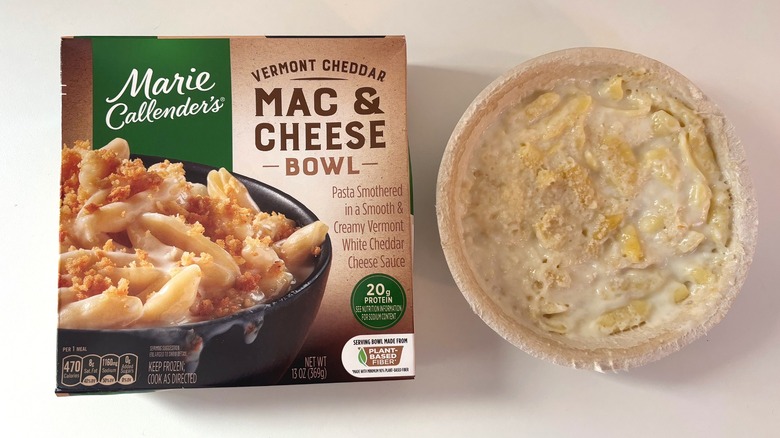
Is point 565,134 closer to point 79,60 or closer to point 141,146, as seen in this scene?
point 141,146

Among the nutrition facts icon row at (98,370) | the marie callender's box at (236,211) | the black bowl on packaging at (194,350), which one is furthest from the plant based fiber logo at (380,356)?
the nutrition facts icon row at (98,370)

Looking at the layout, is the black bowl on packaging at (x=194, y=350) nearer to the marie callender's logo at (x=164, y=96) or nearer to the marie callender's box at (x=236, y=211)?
the marie callender's box at (x=236, y=211)

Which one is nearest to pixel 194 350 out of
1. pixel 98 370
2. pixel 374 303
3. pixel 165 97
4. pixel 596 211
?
pixel 98 370

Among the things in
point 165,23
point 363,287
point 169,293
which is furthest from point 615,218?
point 165,23

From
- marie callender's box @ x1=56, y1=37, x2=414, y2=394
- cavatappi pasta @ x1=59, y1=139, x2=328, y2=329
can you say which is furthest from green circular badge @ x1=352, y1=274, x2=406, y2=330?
cavatappi pasta @ x1=59, y1=139, x2=328, y2=329

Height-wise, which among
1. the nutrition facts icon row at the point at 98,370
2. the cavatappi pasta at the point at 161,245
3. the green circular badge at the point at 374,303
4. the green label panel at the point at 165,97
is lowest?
the nutrition facts icon row at the point at 98,370

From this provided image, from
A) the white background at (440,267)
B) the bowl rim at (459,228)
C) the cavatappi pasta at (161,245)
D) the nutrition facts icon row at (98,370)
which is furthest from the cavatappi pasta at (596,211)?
the nutrition facts icon row at (98,370)

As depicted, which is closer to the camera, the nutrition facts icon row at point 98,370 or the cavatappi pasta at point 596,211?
the nutrition facts icon row at point 98,370

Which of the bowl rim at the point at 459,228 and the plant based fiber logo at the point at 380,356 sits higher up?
the bowl rim at the point at 459,228
